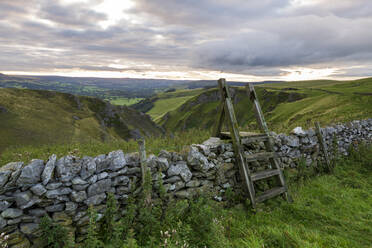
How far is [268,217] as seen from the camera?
5.28 m

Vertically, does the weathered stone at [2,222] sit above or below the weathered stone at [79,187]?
below

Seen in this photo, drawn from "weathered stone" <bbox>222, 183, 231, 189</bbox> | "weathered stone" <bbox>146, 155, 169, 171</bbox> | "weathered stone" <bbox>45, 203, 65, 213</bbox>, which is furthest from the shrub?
"weathered stone" <bbox>222, 183, 231, 189</bbox>

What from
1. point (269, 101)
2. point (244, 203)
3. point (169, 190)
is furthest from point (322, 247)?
point (269, 101)

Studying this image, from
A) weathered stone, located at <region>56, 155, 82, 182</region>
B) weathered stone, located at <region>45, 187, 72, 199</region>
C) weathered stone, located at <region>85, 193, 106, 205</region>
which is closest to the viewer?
weathered stone, located at <region>45, 187, 72, 199</region>

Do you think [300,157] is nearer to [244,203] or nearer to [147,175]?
[244,203]

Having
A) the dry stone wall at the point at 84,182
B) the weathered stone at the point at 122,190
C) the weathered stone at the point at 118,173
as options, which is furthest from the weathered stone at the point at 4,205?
the weathered stone at the point at 122,190

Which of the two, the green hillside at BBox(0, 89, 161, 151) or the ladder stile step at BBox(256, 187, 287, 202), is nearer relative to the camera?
the ladder stile step at BBox(256, 187, 287, 202)

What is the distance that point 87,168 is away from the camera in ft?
14.2

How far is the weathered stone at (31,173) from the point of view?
3.78 m

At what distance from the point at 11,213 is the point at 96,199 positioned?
1458 millimetres

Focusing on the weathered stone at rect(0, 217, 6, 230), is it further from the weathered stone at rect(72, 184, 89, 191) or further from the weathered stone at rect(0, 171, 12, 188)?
the weathered stone at rect(72, 184, 89, 191)

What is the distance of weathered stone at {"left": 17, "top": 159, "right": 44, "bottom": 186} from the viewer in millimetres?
3775

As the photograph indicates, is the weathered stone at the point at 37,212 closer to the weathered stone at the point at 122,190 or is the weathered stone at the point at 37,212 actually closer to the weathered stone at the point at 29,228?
the weathered stone at the point at 29,228

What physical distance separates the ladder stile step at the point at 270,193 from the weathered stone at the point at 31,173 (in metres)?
5.52
